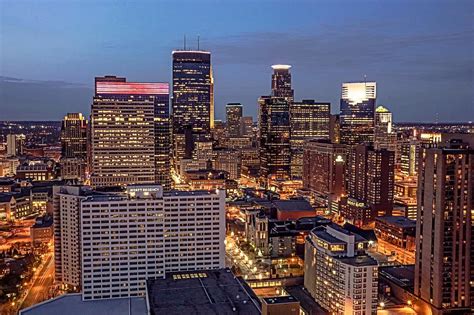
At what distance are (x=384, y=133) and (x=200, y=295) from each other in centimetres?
15148

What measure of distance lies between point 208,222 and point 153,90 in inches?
3148

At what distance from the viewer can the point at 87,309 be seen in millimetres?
49625

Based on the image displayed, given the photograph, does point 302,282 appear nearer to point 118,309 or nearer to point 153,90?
point 118,309

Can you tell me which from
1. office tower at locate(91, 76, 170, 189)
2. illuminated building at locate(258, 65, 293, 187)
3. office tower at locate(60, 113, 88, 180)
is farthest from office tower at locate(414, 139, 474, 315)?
office tower at locate(60, 113, 88, 180)

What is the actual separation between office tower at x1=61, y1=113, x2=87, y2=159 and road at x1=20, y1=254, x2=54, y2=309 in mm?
95950

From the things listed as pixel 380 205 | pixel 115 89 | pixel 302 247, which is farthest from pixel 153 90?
pixel 302 247

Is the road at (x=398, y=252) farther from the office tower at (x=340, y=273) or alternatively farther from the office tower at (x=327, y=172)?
the office tower at (x=327, y=172)

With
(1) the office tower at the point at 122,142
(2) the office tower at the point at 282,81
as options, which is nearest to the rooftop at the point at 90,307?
(1) the office tower at the point at 122,142

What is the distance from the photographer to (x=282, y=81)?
19838cm

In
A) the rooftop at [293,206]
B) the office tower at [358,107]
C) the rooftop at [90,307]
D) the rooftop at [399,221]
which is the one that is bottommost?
the rooftop at [90,307]

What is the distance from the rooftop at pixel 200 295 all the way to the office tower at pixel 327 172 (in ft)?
229

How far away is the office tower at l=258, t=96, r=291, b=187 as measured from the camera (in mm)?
155750

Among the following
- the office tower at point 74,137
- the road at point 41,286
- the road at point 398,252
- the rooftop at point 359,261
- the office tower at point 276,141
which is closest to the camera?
the rooftop at point 359,261

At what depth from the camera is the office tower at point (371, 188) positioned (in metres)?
104
